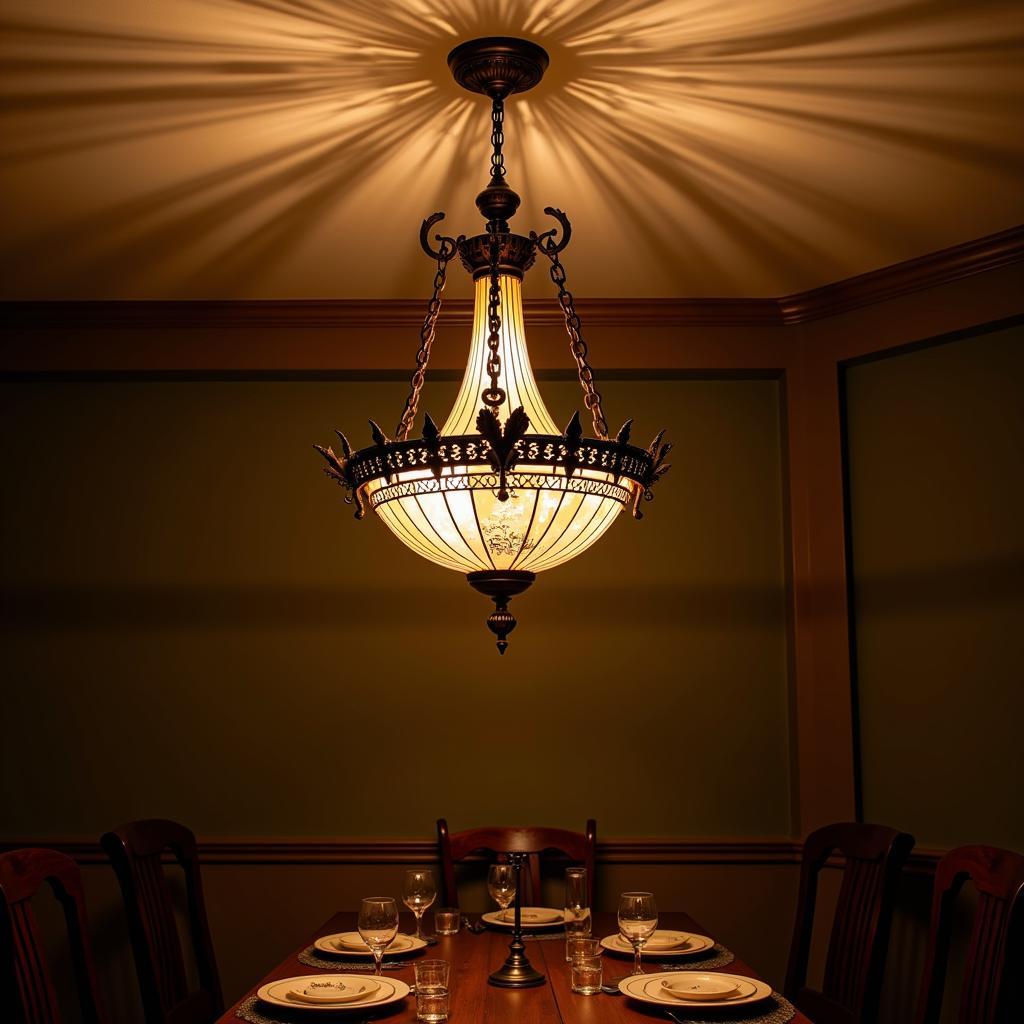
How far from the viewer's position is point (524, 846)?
10.3ft

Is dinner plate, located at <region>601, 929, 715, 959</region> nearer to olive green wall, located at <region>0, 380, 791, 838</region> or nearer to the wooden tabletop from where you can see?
the wooden tabletop

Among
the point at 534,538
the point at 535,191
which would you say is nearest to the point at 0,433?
the point at 535,191

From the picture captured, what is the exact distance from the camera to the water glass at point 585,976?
83.9 inches

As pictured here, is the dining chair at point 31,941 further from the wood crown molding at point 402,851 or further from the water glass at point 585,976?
the wood crown molding at point 402,851

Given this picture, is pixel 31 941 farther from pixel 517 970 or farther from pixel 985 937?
pixel 985 937

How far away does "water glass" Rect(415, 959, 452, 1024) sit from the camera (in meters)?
1.95

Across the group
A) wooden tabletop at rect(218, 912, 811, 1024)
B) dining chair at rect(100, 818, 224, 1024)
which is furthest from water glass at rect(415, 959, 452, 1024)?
dining chair at rect(100, 818, 224, 1024)

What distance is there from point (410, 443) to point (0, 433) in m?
2.09

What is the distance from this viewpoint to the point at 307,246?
3043mm

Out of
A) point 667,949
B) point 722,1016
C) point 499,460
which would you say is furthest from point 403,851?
point 499,460

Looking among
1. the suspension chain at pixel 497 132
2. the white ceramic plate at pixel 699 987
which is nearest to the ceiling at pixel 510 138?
Answer: the suspension chain at pixel 497 132

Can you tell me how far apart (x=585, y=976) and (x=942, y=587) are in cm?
163

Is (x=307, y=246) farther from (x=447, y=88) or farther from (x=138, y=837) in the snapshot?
(x=138, y=837)

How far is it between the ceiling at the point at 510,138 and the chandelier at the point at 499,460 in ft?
0.59
